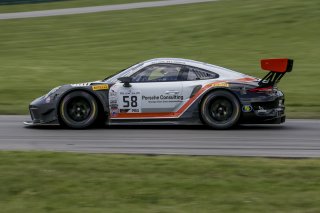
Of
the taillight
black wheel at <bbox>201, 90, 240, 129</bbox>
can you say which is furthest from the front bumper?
the taillight

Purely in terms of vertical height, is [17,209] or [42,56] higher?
[42,56]

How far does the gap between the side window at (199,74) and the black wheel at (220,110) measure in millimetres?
362

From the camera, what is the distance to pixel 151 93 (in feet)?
40.3

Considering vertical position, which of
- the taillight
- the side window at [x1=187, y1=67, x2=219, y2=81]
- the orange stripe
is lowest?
the orange stripe

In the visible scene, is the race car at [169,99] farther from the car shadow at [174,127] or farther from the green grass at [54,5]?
the green grass at [54,5]

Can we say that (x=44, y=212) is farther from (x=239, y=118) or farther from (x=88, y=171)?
(x=239, y=118)

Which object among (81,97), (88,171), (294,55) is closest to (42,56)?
(294,55)

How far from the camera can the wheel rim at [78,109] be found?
12344 millimetres

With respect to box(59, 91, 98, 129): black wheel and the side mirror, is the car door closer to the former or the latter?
the side mirror

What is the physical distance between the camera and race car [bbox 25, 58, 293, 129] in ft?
39.7

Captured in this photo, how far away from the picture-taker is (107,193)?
6.82 meters

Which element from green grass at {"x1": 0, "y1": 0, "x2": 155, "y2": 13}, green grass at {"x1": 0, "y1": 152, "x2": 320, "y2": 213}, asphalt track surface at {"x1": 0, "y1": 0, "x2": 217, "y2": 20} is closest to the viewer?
green grass at {"x1": 0, "y1": 152, "x2": 320, "y2": 213}

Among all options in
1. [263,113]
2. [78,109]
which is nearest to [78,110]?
[78,109]

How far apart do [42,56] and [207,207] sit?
20.3 m
